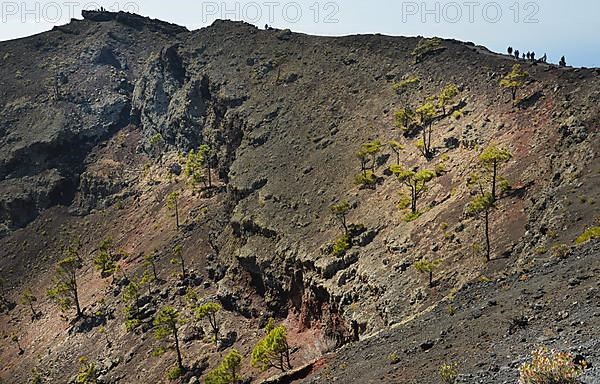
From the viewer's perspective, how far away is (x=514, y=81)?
59562 millimetres

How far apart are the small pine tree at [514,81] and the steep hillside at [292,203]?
957mm

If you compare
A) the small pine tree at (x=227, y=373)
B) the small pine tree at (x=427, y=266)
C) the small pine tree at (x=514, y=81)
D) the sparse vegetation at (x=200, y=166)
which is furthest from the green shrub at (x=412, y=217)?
the sparse vegetation at (x=200, y=166)

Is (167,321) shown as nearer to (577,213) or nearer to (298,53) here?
(577,213)

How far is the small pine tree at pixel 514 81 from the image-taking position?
5838 centimetres

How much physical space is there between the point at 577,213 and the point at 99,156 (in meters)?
101

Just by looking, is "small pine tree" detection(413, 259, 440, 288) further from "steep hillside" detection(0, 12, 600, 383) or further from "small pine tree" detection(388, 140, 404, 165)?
"small pine tree" detection(388, 140, 404, 165)

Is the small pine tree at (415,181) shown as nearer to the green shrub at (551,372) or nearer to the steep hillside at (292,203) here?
the steep hillside at (292,203)

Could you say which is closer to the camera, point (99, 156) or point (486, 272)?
point (486, 272)

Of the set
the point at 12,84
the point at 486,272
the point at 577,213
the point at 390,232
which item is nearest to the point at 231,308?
the point at 390,232

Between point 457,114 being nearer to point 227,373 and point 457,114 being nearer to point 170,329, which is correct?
point 227,373

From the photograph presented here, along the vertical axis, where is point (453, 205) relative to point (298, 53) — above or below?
below

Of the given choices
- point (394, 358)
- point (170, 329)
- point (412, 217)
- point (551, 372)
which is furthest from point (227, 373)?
point (551, 372)

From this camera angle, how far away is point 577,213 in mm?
33344

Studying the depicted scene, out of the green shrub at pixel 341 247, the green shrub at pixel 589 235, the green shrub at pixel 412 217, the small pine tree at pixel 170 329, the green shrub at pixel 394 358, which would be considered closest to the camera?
the green shrub at pixel 394 358
